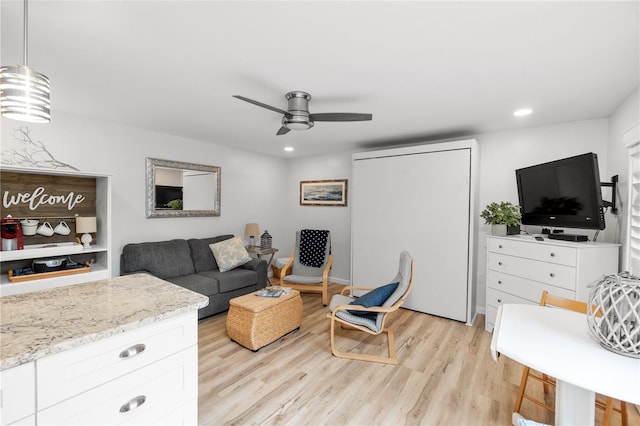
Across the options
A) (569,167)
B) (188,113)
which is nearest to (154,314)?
(188,113)

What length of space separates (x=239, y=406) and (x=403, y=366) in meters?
1.45

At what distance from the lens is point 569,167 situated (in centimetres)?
264

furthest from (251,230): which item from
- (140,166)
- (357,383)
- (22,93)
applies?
(22,93)

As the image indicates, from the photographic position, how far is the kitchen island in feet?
3.09

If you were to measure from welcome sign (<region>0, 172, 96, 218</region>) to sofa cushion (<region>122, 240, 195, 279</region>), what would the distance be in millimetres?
644

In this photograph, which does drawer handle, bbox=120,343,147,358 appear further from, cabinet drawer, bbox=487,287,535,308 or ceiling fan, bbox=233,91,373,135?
cabinet drawer, bbox=487,287,535,308

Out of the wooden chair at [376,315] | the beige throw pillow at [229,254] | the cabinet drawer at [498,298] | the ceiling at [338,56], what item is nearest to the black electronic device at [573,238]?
the cabinet drawer at [498,298]

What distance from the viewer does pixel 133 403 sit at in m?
1.19

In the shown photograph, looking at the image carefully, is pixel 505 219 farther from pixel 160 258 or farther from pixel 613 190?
pixel 160 258

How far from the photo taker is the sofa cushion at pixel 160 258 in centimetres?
340

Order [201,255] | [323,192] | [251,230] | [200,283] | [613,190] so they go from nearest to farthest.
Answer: [613,190]
[200,283]
[201,255]
[251,230]
[323,192]

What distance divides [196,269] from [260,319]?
5.54ft

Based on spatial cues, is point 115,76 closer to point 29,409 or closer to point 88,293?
point 88,293

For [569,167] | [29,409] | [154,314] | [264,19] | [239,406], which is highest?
[264,19]
